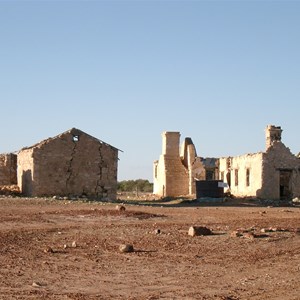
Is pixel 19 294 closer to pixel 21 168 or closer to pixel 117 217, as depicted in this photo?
pixel 117 217

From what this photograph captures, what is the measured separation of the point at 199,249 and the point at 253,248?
115 centimetres

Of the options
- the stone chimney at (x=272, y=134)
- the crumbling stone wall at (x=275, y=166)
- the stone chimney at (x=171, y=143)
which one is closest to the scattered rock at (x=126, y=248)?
the crumbling stone wall at (x=275, y=166)

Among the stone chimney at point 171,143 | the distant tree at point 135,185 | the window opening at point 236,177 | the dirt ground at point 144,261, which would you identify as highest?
the stone chimney at point 171,143

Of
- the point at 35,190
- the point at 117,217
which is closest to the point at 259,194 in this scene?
the point at 35,190

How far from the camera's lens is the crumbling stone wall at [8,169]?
40.6 meters

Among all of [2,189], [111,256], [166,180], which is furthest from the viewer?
[166,180]

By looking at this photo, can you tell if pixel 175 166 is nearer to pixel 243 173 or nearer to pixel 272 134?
pixel 243 173

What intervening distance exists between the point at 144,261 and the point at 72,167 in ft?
73.0

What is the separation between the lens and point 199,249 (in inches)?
523

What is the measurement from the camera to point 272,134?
3775 centimetres

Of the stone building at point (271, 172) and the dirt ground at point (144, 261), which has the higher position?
the stone building at point (271, 172)

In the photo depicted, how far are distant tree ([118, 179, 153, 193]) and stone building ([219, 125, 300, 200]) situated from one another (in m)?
37.2

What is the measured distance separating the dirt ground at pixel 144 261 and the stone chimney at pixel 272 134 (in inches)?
753

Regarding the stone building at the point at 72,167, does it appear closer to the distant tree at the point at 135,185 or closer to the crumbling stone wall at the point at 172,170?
the crumbling stone wall at the point at 172,170
